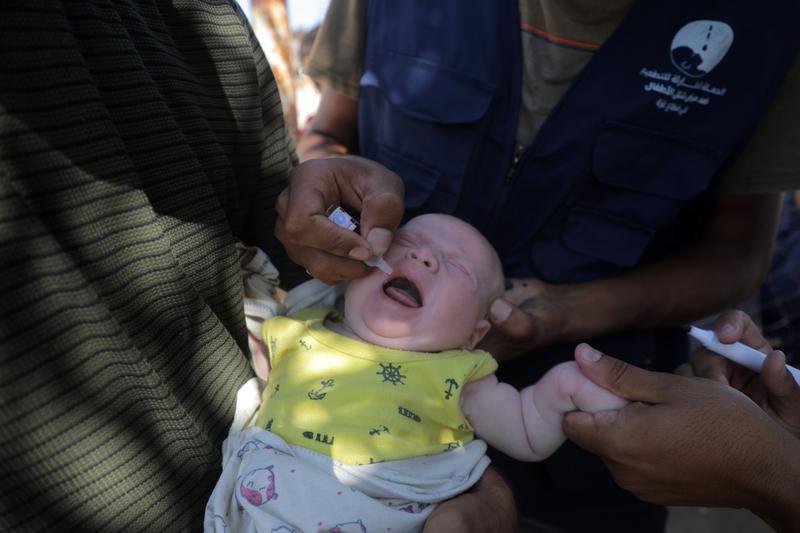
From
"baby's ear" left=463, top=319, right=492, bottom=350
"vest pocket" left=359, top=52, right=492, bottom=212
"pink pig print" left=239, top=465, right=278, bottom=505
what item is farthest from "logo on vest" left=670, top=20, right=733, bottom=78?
"pink pig print" left=239, top=465, right=278, bottom=505

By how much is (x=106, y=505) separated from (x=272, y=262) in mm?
798

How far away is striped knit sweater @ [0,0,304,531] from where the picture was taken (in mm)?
851

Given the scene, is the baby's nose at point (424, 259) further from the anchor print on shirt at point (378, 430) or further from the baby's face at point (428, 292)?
the anchor print on shirt at point (378, 430)

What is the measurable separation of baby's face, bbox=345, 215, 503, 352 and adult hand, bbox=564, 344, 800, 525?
1.09 feet

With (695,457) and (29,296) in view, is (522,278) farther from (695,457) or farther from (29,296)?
(29,296)

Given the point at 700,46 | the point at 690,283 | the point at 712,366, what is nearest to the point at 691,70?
the point at 700,46

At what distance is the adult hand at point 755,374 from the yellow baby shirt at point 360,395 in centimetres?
57

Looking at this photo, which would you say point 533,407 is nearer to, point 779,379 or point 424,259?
point 424,259

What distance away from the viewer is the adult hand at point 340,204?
4.72 ft

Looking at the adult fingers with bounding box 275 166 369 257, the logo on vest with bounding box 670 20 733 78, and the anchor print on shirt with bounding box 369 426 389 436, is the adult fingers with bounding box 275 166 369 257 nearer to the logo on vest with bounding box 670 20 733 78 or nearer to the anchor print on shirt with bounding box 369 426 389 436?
the anchor print on shirt with bounding box 369 426 389 436

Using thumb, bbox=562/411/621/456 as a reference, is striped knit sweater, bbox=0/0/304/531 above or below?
above

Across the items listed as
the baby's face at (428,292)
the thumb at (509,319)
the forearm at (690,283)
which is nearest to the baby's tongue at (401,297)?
the baby's face at (428,292)

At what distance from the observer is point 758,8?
1.60 meters

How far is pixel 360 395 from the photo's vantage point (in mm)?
1376
